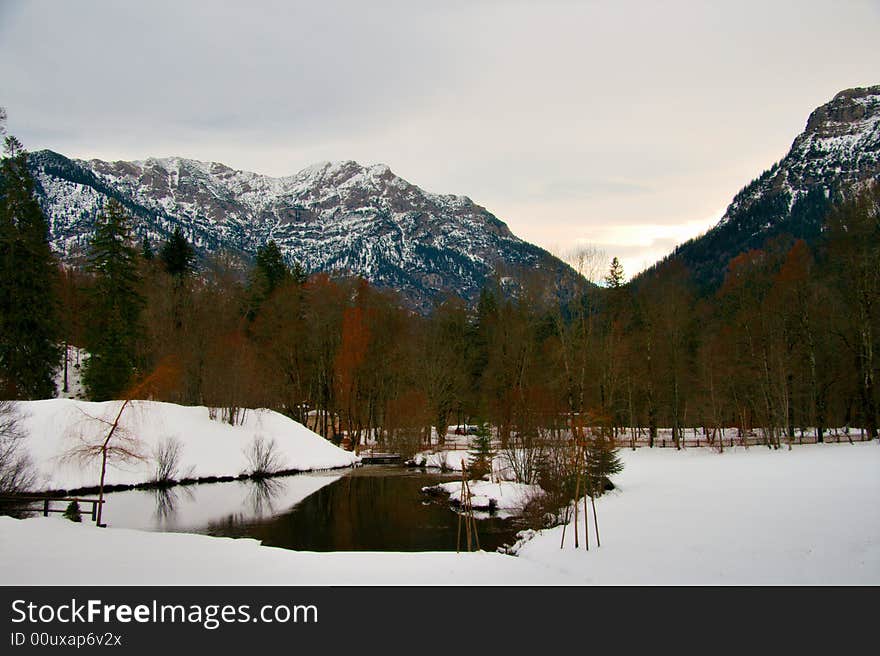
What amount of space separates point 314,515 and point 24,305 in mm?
23722

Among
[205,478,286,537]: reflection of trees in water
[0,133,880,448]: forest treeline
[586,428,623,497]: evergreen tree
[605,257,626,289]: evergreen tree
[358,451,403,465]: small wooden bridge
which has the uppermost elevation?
[605,257,626,289]: evergreen tree

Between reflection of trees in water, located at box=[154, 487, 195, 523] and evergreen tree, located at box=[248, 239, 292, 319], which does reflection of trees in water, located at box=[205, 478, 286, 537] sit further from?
evergreen tree, located at box=[248, 239, 292, 319]

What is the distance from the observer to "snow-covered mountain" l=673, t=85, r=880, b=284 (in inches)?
5113

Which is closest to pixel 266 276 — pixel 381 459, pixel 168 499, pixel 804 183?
pixel 381 459

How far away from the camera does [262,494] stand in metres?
32.2

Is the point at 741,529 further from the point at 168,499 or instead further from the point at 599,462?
the point at 168,499

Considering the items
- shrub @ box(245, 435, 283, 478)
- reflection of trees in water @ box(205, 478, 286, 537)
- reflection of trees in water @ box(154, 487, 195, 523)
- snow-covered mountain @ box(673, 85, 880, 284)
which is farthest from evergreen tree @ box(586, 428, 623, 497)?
snow-covered mountain @ box(673, 85, 880, 284)

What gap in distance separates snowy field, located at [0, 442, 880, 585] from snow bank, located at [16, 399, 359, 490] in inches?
535

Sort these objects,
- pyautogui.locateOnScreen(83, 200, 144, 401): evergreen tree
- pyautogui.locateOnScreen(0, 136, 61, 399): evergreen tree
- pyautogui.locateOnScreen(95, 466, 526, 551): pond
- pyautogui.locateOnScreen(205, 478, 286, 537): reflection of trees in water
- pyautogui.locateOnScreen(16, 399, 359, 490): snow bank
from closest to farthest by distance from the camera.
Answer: pyautogui.locateOnScreen(95, 466, 526, 551): pond < pyautogui.locateOnScreen(205, 478, 286, 537): reflection of trees in water < pyautogui.locateOnScreen(16, 399, 359, 490): snow bank < pyautogui.locateOnScreen(0, 136, 61, 399): evergreen tree < pyautogui.locateOnScreen(83, 200, 144, 401): evergreen tree

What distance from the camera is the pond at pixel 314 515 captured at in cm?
2077

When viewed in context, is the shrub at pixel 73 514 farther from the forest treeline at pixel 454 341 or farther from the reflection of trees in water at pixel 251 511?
the forest treeline at pixel 454 341

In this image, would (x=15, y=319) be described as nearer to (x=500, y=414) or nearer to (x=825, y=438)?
(x=500, y=414)

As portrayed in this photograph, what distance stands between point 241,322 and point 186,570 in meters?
45.7

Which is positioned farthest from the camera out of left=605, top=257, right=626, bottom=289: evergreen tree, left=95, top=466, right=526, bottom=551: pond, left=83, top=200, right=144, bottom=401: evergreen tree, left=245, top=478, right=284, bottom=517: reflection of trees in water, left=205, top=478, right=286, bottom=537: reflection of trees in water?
left=605, top=257, right=626, bottom=289: evergreen tree
